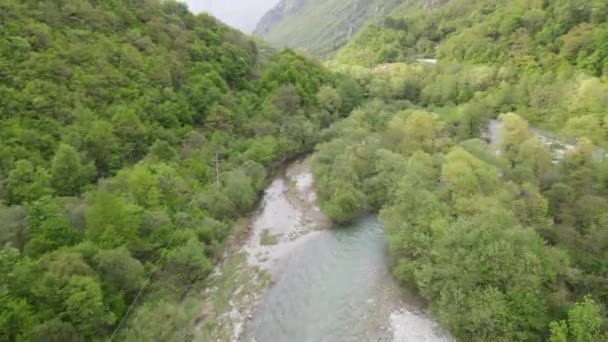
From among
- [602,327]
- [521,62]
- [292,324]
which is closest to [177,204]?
[292,324]

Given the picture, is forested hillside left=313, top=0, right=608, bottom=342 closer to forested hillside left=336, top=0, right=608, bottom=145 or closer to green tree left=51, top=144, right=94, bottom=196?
forested hillside left=336, top=0, right=608, bottom=145

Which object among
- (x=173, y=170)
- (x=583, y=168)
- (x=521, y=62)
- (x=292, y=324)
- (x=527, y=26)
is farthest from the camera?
(x=527, y=26)

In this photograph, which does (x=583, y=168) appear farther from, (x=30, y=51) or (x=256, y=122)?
(x=30, y=51)

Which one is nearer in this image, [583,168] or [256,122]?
[583,168]

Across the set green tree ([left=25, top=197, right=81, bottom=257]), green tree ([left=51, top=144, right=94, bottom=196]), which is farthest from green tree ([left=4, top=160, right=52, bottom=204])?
green tree ([left=25, top=197, right=81, bottom=257])

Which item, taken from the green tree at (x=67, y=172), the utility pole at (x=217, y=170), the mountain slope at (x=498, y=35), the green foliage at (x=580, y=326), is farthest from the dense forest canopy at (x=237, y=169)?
the mountain slope at (x=498, y=35)

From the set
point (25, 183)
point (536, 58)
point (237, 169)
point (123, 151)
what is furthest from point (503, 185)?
point (536, 58)
